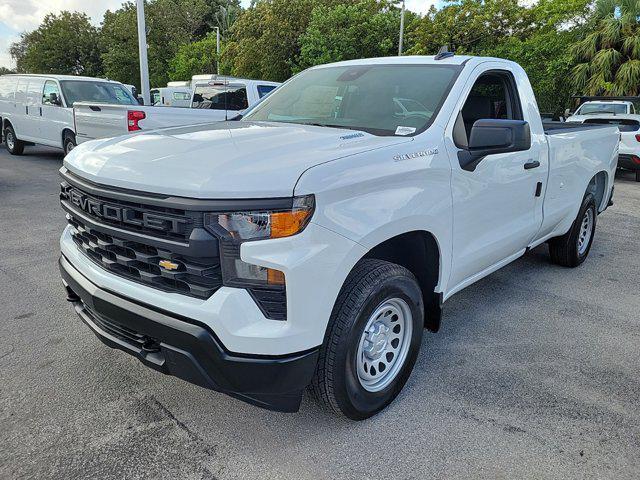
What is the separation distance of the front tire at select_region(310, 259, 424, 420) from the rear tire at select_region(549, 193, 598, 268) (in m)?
3.00

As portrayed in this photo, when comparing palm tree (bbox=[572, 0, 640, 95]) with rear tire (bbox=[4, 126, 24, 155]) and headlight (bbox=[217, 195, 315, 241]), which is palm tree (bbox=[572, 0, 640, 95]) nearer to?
rear tire (bbox=[4, 126, 24, 155])

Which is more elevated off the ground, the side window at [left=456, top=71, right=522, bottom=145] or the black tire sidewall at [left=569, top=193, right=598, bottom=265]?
the side window at [left=456, top=71, right=522, bottom=145]

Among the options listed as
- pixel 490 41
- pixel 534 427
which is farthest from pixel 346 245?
pixel 490 41

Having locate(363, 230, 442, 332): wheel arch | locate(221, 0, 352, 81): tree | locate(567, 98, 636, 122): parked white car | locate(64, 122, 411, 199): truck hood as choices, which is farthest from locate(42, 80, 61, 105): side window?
locate(221, 0, 352, 81): tree

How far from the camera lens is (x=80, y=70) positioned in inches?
1709

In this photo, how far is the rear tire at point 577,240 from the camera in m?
5.17

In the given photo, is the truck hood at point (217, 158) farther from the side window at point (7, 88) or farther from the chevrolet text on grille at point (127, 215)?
the side window at point (7, 88)

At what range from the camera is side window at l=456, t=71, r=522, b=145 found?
3.71 m

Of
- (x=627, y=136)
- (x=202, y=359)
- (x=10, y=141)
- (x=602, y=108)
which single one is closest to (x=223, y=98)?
(x=10, y=141)

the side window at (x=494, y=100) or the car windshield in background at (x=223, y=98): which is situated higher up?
the car windshield in background at (x=223, y=98)

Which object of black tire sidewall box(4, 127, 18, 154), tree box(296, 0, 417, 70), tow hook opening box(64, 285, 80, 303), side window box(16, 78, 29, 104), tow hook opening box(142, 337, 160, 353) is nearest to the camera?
tow hook opening box(142, 337, 160, 353)

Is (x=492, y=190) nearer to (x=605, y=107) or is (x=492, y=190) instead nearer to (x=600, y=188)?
(x=600, y=188)

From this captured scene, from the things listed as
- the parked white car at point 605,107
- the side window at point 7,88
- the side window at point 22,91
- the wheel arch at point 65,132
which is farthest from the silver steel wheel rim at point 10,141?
the parked white car at point 605,107

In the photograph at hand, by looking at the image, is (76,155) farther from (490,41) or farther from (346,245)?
(490,41)
